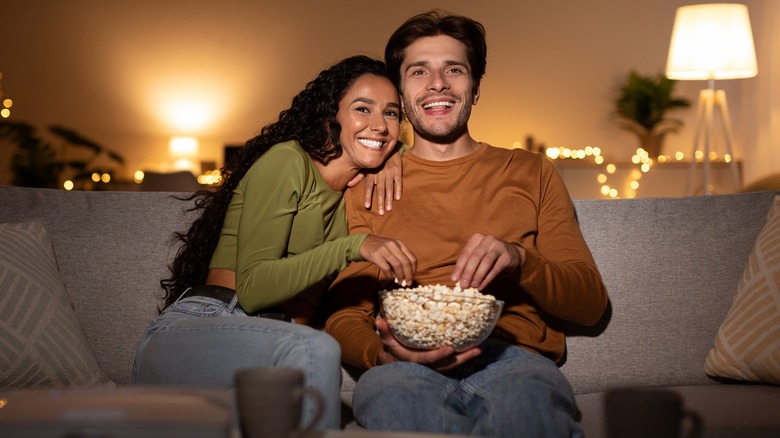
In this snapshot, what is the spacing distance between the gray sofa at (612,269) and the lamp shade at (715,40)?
2.74 m

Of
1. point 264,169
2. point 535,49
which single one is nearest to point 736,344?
point 264,169

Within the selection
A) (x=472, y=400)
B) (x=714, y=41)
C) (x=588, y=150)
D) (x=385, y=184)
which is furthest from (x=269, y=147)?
(x=588, y=150)

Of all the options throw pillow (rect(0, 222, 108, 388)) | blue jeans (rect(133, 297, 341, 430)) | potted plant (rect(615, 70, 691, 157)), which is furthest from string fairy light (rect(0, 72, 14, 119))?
blue jeans (rect(133, 297, 341, 430))

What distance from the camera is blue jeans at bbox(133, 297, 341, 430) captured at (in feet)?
4.56

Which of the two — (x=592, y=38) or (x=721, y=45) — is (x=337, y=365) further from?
(x=592, y=38)

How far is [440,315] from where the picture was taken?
55.0 inches

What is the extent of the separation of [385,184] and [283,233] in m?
0.32

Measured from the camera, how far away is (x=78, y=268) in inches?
79.8

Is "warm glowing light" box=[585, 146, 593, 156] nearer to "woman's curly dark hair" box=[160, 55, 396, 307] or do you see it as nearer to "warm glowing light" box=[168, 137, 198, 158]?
"warm glowing light" box=[168, 137, 198, 158]

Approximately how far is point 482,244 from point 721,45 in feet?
11.5

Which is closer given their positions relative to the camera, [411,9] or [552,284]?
[552,284]

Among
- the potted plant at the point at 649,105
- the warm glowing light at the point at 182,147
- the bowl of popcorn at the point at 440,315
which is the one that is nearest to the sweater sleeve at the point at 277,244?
the bowl of popcorn at the point at 440,315

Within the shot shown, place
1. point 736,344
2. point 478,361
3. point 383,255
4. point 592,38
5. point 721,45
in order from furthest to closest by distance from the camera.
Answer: point 592,38, point 721,45, point 736,344, point 478,361, point 383,255

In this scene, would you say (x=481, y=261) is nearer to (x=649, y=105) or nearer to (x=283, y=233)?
(x=283, y=233)
